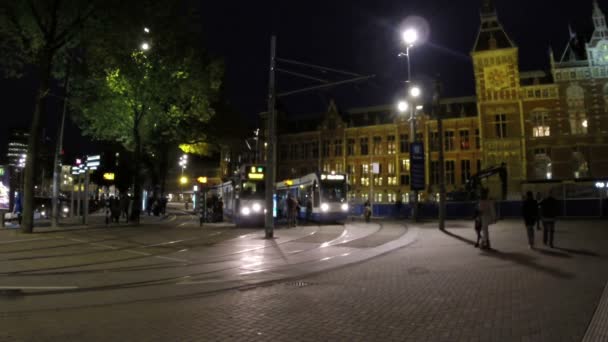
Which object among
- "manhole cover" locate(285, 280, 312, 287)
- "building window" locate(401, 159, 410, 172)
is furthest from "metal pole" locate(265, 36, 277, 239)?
"building window" locate(401, 159, 410, 172)

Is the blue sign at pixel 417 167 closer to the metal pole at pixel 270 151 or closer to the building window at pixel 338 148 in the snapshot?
the metal pole at pixel 270 151

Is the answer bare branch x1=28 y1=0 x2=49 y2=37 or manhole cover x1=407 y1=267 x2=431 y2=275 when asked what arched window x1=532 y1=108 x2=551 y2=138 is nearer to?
manhole cover x1=407 y1=267 x2=431 y2=275

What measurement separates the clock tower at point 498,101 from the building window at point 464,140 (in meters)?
7.90

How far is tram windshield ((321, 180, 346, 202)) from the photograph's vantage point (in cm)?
3031

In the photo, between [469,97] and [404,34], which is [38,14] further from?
[469,97]

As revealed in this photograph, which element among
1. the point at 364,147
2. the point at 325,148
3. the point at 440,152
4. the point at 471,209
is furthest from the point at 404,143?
the point at 440,152

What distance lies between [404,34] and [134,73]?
15.5m

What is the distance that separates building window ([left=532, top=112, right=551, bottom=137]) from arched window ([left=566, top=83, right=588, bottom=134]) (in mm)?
2315

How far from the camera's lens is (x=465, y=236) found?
18.6 meters

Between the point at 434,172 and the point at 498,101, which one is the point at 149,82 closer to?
the point at 498,101

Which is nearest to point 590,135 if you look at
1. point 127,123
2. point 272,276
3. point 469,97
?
point 469,97

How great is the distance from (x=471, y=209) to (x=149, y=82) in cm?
2495

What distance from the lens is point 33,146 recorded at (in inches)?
791

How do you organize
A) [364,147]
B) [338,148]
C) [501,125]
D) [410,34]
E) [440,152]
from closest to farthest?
[440,152], [410,34], [501,125], [364,147], [338,148]
